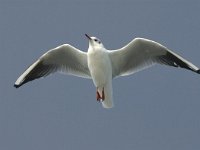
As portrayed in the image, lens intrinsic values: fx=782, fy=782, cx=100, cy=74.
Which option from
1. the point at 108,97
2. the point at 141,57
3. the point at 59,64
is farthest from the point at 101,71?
the point at 59,64

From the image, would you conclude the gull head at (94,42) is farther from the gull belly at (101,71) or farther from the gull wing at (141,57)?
the gull wing at (141,57)

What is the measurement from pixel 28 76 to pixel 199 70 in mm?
4734

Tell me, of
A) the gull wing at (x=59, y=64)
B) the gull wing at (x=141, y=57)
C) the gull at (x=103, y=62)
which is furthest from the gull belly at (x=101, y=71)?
the gull wing at (x=59, y=64)

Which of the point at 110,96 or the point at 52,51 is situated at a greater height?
the point at 52,51

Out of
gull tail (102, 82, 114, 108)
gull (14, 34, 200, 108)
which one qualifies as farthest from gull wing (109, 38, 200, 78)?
gull tail (102, 82, 114, 108)

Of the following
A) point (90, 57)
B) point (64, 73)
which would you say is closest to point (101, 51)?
point (90, 57)

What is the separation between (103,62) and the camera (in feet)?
67.9

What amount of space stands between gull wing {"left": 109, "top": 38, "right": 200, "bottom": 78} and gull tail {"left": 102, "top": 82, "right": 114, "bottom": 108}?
0.72 metres

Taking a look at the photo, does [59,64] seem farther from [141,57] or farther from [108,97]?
[141,57]

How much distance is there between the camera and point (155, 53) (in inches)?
837

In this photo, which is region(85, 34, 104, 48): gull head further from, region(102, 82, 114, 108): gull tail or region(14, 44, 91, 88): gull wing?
region(102, 82, 114, 108): gull tail

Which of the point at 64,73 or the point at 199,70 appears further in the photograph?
the point at 64,73

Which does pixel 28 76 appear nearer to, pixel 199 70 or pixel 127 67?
pixel 127 67

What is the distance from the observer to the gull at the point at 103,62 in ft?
68.1
